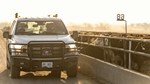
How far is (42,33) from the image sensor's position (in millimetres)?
14484

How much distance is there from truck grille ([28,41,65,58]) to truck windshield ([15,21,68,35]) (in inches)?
42.1

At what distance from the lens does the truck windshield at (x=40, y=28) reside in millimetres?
14477

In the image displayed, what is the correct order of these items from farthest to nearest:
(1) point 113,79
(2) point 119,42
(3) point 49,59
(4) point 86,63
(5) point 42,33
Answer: (2) point 119,42
(4) point 86,63
(5) point 42,33
(3) point 49,59
(1) point 113,79

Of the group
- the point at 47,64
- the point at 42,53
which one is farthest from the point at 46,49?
the point at 47,64

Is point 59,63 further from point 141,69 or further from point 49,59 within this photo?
point 141,69

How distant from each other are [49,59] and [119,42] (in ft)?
20.8

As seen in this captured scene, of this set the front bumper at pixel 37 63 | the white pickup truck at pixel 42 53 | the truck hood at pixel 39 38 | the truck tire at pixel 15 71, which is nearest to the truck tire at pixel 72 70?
the white pickup truck at pixel 42 53

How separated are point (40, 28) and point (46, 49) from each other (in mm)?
1685

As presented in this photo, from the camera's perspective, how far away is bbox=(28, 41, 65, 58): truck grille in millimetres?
13328

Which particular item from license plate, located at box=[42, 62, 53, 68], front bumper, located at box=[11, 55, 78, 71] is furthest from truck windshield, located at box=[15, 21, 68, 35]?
license plate, located at box=[42, 62, 53, 68]

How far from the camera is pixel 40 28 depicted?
1488 centimetres

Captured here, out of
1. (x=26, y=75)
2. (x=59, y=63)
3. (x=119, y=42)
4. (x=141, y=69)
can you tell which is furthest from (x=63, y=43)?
(x=119, y=42)

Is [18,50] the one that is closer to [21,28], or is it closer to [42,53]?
[42,53]

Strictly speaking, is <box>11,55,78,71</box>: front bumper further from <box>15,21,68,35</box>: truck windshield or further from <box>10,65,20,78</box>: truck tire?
<box>15,21,68,35</box>: truck windshield
